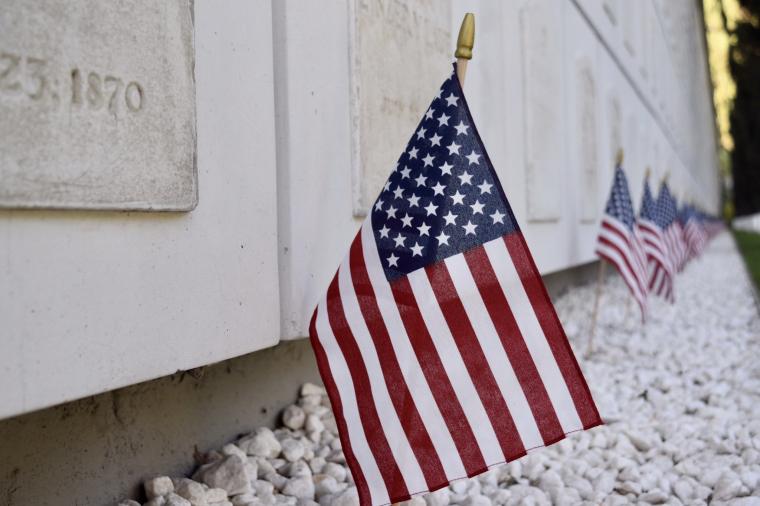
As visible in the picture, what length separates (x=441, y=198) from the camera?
2178mm

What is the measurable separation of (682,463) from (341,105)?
1.94 meters

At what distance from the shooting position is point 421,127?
2289 millimetres

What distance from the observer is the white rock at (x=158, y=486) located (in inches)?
100

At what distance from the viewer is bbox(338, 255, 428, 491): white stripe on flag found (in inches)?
85.3

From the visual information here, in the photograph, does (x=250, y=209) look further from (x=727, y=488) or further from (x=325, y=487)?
(x=727, y=488)

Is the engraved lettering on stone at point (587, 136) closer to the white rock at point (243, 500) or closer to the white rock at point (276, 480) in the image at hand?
the white rock at point (276, 480)

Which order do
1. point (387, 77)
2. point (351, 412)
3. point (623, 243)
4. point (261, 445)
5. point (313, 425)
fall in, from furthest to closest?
1. point (623, 243)
2. point (387, 77)
3. point (313, 425)
4. point (261, 445)
5. point (351, 412)

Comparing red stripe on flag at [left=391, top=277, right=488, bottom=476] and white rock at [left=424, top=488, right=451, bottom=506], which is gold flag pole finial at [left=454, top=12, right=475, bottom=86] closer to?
red stripe on flag at [left=391, top=277, right=488, bottom=476]

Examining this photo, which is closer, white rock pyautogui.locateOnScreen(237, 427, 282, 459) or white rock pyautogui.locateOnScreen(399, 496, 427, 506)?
white rock pyautogui.locateOnScreen(399, 496, 427, 506)

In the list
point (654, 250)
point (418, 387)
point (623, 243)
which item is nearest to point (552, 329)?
point (418, 387)

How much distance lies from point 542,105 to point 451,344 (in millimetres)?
4559

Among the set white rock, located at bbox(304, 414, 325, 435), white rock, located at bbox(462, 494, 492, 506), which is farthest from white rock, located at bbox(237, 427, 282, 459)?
white rock, located at bbox(462, 494, 492, 506)

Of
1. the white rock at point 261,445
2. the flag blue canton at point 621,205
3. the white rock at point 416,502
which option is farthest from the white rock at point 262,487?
the flag blue canton at point 621,205

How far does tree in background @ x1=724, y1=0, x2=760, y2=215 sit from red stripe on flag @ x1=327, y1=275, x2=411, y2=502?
1066 inches
